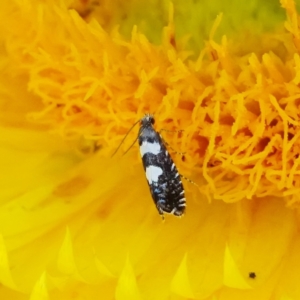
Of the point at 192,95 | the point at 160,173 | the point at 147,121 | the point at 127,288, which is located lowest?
the point at 127,288

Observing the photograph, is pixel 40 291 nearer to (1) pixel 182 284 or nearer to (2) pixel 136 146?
(1) pixel 182 284

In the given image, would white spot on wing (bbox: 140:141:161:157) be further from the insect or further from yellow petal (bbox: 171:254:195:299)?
yellow petal (bbox: 171:254:195:299)

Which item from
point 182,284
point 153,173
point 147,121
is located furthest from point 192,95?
point 182,284

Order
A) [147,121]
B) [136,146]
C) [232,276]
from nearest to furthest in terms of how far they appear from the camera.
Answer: [232,276], [147,121], [136,146]

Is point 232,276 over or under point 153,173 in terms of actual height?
under

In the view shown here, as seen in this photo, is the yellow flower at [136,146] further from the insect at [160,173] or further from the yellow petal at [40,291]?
the insect at [160,173]

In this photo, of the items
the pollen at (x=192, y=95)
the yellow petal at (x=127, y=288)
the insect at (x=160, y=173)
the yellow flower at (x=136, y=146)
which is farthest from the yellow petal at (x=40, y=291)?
the pollen at (x=192, y=95)
